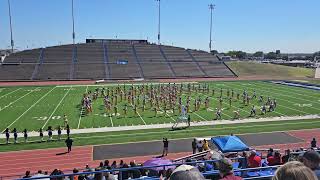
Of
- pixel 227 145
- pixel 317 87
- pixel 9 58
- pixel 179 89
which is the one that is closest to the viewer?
pixel 227 145

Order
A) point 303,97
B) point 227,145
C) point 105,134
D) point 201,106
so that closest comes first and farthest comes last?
point 227,145, point 105,134, point 201,106, point 303,97

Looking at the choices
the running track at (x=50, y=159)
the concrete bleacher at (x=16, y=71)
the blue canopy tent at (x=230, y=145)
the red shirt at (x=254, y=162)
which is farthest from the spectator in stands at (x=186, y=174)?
the concrete bleacher at (x=16, y=71)

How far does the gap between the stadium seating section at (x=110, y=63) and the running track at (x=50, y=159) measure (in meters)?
42.2

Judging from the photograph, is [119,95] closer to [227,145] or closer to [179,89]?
[179,89]

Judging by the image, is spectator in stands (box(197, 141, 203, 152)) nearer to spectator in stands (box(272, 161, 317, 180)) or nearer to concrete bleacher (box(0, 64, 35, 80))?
spectator in stands (box(272, 161, 317, 180))

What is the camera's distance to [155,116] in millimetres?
28125

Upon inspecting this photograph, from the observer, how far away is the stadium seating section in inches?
2441

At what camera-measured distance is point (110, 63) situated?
7006cm

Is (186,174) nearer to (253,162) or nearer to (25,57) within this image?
(253,162)

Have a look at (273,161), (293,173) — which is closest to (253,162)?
(273,161)

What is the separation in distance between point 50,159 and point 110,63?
5317cm

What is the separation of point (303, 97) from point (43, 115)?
2708cm

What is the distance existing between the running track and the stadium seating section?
1661 inches

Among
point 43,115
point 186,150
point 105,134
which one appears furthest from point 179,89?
point 186,150
